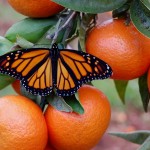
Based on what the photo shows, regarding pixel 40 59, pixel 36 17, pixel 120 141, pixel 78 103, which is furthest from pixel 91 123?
pixel 120 141

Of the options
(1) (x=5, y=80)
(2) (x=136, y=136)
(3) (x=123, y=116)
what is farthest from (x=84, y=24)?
(3) (x=123, y=116)

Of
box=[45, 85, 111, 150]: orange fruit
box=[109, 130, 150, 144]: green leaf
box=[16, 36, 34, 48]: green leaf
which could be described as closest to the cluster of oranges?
box=[45, 85, 111, 150]: orange fruit

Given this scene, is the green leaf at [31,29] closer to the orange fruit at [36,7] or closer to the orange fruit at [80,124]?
the orange fruit at [36,7]

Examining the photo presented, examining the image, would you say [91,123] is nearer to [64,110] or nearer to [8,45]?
[64,110]

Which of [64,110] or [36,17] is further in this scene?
[36,17]

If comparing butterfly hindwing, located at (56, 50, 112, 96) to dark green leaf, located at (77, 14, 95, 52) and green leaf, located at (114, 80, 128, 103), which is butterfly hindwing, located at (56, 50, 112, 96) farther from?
green leaf, located at (114, 80, 128, 103)

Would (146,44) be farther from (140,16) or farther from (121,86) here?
(121,86)
